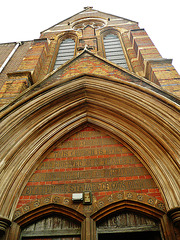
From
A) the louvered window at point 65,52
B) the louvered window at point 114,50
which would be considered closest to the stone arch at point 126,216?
the louvered window at point 114,50

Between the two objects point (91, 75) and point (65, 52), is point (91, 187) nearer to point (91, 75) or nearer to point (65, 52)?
point (91, 75)

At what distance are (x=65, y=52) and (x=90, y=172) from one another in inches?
249

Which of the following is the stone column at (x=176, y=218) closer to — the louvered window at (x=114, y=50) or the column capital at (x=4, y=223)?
the column capital at (x=4, y=223)

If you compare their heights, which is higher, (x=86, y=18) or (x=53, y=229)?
(x=86, y=18)

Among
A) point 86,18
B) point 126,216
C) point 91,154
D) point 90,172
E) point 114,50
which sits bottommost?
point 126,216

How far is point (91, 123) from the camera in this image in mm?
4566

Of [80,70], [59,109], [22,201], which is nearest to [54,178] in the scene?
[22,201]

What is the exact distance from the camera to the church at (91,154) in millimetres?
3027

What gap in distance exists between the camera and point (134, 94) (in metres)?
3.97

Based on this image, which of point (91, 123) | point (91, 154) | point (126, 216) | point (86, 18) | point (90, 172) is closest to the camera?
point (126, 216)

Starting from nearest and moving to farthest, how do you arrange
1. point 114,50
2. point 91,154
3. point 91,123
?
point 91,154
point 91,123
point 114,50

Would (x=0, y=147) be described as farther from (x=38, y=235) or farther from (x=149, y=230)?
(x=149, y=230)

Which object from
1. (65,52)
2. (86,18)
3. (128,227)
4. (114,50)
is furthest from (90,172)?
Answer: (86,18)

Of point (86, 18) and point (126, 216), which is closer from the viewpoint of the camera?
point (126, 216)
